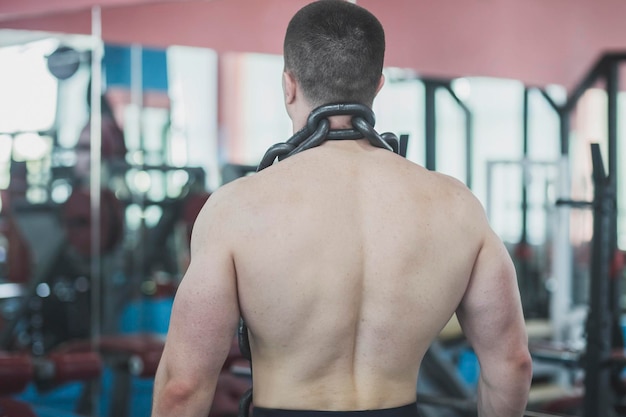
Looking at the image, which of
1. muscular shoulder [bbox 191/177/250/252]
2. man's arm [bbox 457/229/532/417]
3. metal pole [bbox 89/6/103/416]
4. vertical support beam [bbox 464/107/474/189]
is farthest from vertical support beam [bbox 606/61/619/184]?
metal pole [bbox 89/6/103/416]

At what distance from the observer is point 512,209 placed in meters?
2.97

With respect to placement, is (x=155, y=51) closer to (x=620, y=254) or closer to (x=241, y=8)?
(x=241, y=8)

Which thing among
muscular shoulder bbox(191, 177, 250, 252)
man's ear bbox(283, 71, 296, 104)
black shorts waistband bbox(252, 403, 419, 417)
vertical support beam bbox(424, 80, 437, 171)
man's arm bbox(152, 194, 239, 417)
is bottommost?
black shorts waistband bbox(252, 403, 419, 417)

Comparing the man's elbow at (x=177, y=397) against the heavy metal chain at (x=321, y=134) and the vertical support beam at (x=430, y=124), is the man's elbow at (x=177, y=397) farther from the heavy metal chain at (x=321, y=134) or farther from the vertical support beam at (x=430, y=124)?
the vertical support beam at (x=430, y=124)

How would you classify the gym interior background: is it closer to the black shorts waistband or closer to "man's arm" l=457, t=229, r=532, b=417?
"man's arm" l=457, t=229, r=532, b=417

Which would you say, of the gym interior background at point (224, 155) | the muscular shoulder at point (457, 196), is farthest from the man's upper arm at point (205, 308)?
the gym interior background at point (224, 155)

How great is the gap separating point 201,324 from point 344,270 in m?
0.23

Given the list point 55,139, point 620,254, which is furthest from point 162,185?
point 620,254

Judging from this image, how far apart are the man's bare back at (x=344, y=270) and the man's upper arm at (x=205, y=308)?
0.07 feet

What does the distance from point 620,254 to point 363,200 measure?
182 centimetres

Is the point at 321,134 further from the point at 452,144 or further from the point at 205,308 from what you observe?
the point at 452,144

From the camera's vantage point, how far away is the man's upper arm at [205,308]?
48.6 inches

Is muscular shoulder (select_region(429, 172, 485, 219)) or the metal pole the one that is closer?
muscular shoulder (select_region(429, 172, 485, 219))

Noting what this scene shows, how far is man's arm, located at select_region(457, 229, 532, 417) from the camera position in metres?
1.33
